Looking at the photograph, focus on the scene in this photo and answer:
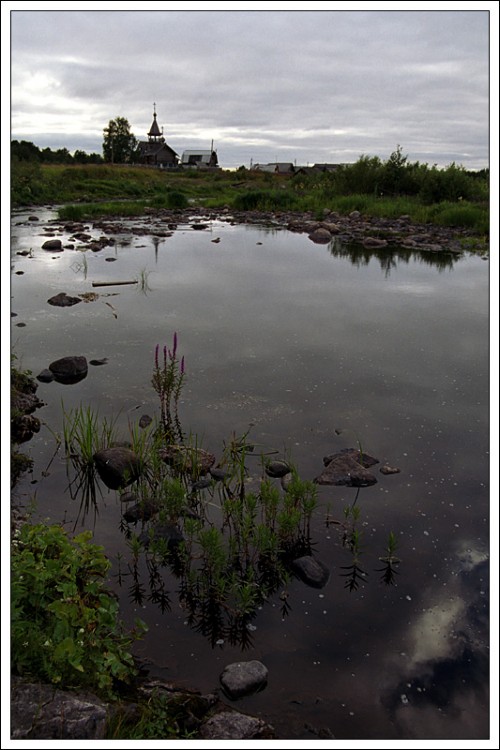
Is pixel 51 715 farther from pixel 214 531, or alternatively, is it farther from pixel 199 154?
pixel 199 154

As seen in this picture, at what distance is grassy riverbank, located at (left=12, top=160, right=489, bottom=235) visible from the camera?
24391 mm

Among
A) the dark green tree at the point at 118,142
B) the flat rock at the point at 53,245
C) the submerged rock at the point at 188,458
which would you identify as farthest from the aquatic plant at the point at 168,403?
the dark green tree at the point at 118,142

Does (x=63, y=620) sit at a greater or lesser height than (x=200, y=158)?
lesser

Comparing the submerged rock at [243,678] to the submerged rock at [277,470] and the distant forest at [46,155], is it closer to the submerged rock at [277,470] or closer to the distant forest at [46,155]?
the submerged rock at [277,470]

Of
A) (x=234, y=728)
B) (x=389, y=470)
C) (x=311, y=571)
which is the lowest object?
(x=234, y=728)

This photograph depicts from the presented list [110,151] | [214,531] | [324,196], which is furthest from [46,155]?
[214,531]

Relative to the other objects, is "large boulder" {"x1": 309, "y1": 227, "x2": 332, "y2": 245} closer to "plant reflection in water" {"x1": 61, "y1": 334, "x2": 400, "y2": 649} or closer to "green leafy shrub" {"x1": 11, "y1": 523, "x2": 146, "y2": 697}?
"plant reflection in water" {"x1": 61, "y1": 334, "x2": 400, "y2": 649}

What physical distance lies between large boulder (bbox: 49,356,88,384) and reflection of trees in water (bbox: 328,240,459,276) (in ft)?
31.3

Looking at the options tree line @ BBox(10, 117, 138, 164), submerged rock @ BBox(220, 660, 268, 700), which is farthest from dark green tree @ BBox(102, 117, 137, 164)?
submerged rock @ BBox(220, 660, 268, 700)

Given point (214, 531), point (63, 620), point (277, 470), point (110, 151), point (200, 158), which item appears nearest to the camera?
point (63, 620)

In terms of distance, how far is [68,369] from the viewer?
7.21 meters

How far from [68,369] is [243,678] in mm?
4872

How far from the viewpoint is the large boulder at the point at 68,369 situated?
282 inches

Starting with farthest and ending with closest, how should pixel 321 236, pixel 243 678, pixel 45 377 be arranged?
pixel 321 236, pixel 45 377, pixel 243 678
